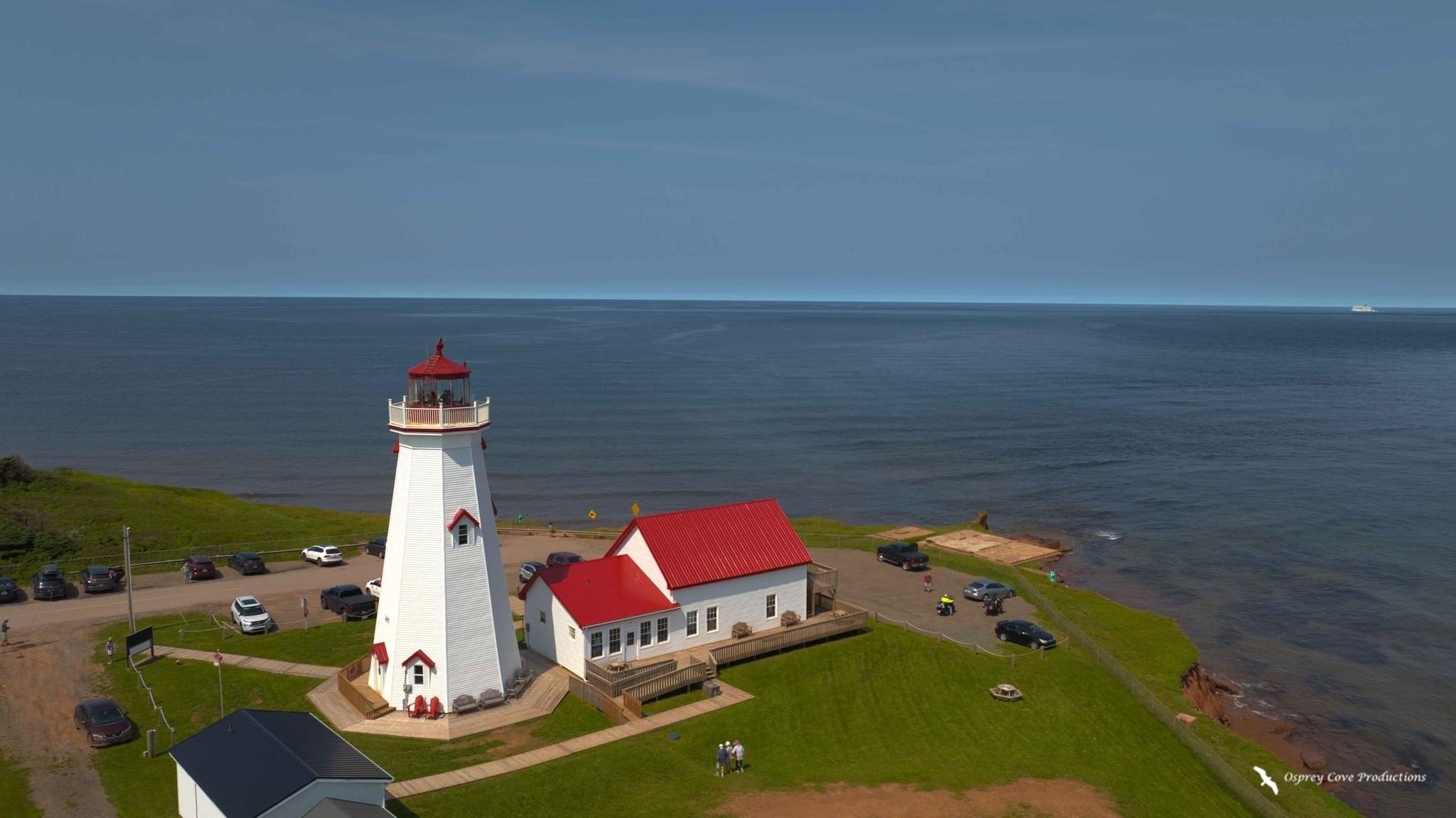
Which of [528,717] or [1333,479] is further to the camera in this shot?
[1333,479]

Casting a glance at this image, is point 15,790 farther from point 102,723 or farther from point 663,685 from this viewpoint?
point 663,685

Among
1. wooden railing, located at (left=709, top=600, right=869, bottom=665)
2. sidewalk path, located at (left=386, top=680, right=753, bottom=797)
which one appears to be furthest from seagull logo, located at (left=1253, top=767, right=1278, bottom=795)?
sidewalk path, located at (left=386, top=680, right=753, bottom=797)

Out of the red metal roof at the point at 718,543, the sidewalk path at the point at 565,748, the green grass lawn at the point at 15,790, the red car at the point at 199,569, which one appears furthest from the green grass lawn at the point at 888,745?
the red car at the point at 199,569

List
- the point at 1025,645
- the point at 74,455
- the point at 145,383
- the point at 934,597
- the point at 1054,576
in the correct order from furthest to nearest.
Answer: the point at 145,383
the point at 74,455
the point at 1054,576
the point at 934,597
the point at 1025,645

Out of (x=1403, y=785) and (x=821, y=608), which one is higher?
(x=821, y=608)

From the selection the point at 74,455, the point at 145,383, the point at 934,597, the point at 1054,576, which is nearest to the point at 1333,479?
the point at 1054,576

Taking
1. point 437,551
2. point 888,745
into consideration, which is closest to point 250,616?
point 437,551

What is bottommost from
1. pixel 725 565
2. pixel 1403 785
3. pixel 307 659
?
pixel 1403 785

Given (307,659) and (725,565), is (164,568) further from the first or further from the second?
(725,565)
